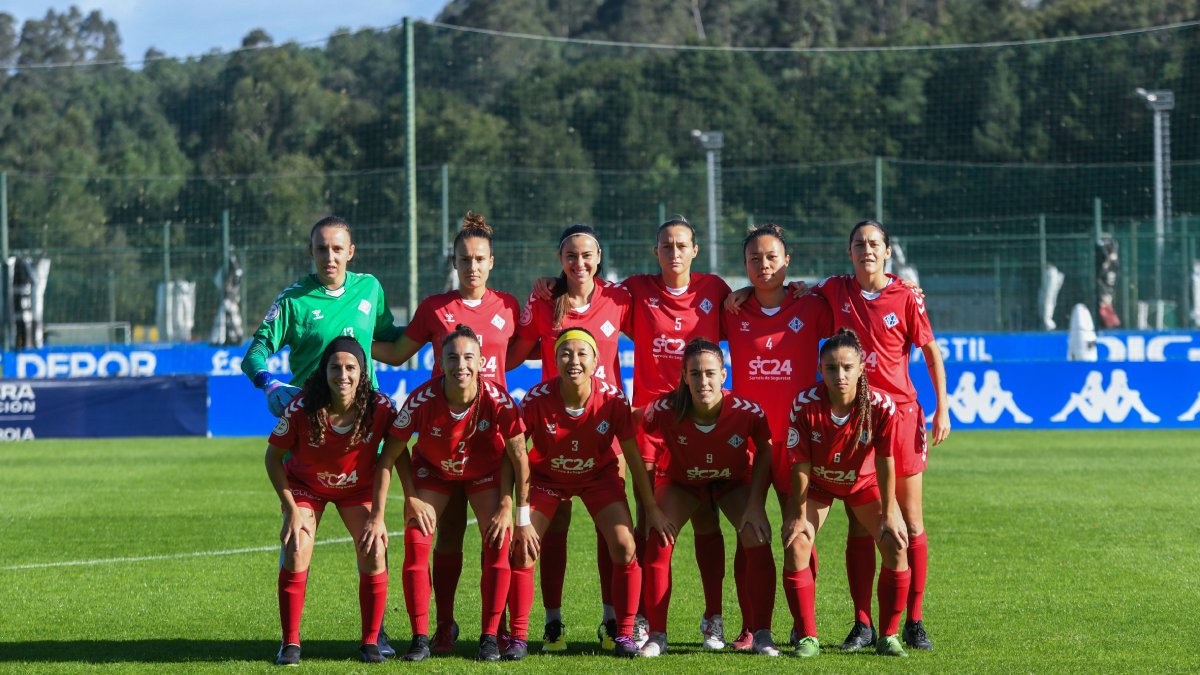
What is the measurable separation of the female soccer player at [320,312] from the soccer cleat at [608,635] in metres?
1.56

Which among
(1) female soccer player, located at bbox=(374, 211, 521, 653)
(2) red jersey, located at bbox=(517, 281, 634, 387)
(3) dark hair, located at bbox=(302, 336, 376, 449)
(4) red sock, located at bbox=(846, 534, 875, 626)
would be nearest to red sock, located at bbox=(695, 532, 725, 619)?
(4) red sock, located at bbox=(846, 534, 875, 626)

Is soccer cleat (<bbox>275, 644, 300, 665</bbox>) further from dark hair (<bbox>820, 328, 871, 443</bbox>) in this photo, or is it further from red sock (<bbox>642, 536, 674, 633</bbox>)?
dark hair (<bbox>820, 328, 871, 443</bbox>)

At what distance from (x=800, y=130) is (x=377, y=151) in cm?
1175

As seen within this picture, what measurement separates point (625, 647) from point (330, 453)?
155 cm

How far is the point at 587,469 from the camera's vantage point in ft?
22.0

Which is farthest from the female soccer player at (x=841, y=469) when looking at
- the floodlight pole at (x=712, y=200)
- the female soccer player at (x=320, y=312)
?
the floodlight pole at (x=712, y=200)

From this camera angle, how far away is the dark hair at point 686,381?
651 cm

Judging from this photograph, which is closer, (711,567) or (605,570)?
(711,567)

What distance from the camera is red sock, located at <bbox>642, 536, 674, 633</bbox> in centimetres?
664

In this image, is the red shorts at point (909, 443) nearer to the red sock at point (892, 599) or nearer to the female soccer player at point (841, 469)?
the female soccer player at point (841, 469)

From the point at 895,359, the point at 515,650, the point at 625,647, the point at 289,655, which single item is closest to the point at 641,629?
the point at 625,647

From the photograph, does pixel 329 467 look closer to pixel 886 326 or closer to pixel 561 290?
pixel 561 290

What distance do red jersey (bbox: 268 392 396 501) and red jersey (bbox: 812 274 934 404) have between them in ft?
7.10

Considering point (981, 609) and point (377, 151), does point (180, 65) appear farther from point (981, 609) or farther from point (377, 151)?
point (981, 609)
